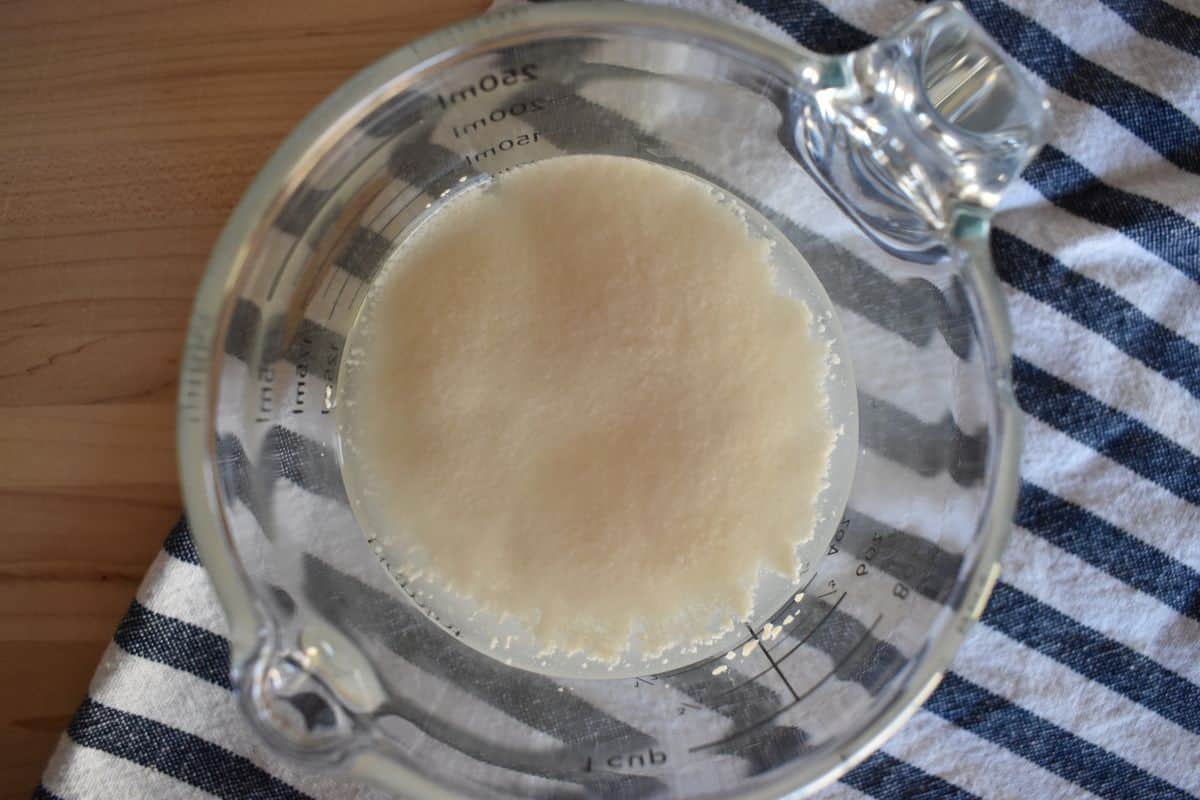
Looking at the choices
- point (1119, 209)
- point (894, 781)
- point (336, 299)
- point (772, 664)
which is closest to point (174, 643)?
point (336, 299)

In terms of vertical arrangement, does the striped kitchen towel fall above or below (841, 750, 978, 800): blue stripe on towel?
above

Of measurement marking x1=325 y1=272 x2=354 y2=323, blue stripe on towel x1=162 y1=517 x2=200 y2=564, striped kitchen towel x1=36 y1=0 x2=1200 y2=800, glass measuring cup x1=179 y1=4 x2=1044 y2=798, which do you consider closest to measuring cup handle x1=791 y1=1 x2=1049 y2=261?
glass measuring cup x1=179 y1=4 x2=1044 y2=798

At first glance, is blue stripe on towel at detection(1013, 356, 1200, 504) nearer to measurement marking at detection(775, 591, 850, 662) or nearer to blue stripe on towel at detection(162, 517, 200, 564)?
measurement marking at detection(775, 591, 850, 662)

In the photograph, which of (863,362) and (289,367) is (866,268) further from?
(289,367)

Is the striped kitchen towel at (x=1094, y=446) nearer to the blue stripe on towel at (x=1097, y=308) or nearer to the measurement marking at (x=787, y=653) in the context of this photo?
the blue stripe on towel at (x=1097, y=308)

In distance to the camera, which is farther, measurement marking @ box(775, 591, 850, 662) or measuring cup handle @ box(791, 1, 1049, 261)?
measurement marking @ box(775, 591, 850, 662)

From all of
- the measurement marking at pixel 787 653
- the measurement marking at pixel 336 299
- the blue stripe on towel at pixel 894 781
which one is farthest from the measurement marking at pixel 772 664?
the measurement marking at pixel 336 299
